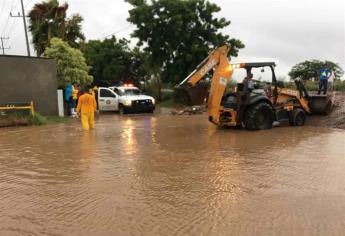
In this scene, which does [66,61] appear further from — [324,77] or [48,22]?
[324,77]

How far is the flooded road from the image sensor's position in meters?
5.55

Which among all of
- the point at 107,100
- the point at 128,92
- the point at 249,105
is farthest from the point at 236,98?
the point at 107,100

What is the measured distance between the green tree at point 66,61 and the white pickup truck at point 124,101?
4.48m

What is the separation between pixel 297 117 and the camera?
16.7 metres

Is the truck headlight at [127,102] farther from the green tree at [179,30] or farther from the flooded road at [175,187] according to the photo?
the flooded road at [175,187]

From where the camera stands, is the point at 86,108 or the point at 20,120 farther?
the point at 20,120

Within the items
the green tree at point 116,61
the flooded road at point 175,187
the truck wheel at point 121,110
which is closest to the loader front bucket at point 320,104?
the flooded road at point 175,187

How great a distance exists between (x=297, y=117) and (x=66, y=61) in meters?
19.9

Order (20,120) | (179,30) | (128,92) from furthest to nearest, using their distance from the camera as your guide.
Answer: (179,30), (128,92), (20,120)

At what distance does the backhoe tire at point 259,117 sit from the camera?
15.2m

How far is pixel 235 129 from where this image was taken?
15805 millimetres

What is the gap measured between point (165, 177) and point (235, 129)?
7998 millimetres

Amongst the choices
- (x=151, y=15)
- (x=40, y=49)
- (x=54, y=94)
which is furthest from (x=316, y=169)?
(x=40, y=49)

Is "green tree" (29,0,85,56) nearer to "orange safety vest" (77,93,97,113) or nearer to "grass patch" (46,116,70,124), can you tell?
"grass patch" (46,116,70,124)
